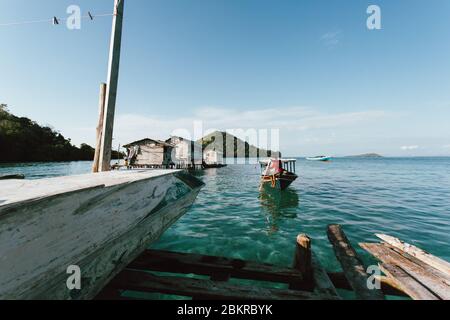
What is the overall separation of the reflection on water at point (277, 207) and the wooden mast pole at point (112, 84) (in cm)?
644

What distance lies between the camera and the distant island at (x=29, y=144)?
55.7 metres

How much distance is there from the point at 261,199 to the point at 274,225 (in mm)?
5471

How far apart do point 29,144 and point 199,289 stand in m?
83.6

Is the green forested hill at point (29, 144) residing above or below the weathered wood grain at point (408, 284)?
above

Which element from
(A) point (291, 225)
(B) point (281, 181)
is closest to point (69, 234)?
(A) point (291, 225)

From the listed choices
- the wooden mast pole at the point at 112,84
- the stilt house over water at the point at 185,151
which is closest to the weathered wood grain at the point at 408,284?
the wooden mast pole at the point at 112,84

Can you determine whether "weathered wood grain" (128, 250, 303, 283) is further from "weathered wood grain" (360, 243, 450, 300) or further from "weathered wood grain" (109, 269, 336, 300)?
"weathered wood grain" (360, 243, 450, 300)

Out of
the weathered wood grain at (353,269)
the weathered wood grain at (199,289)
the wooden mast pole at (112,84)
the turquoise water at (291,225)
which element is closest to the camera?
the weathered wood grain at (199,289)

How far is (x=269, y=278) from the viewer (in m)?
3.18

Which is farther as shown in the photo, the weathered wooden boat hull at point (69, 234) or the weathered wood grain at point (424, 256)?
the weathered wood grain at point (424, 256)

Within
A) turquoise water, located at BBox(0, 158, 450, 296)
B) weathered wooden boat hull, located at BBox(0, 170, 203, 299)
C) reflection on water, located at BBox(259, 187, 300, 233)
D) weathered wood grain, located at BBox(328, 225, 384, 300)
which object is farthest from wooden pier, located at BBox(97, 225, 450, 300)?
reflection on water, located at BBox(259, 187, 300, 233)

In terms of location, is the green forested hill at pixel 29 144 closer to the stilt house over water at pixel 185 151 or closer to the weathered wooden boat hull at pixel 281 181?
the stilt house over water at pixel 185 151

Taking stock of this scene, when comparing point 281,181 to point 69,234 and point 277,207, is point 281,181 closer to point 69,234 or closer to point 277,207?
point 277,207
